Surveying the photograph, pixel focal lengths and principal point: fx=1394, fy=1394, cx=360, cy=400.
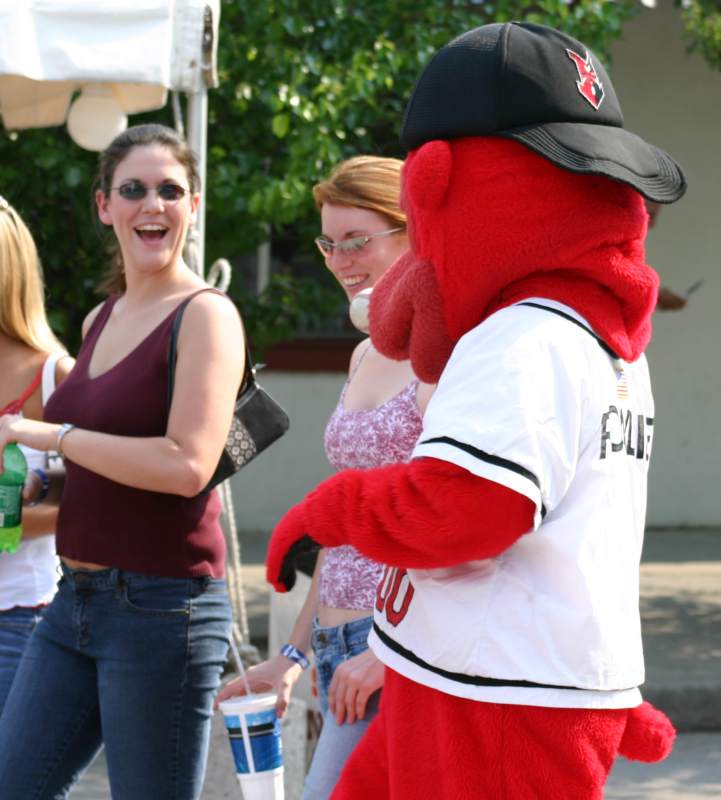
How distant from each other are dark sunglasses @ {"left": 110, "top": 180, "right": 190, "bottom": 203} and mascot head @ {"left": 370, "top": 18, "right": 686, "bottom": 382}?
3.76 ft

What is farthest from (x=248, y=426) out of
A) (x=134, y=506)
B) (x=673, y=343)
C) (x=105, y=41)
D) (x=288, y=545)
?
(x=673, y=343)

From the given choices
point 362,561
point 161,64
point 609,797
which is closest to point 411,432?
point 362,561

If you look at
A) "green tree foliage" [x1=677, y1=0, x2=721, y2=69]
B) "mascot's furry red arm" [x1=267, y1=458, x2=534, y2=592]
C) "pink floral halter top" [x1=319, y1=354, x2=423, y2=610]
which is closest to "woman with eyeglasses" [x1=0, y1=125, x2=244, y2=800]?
"pink floral halter top" [x1=319, y1=354, x2=423, y2=610]

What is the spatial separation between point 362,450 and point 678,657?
181 inches

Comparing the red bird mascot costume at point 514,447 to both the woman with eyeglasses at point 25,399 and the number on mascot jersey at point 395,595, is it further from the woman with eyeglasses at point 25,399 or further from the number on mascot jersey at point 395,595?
the woman with eyeglasses at point 25,399

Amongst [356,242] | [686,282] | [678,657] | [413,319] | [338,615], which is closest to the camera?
[413,319]

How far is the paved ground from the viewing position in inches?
210

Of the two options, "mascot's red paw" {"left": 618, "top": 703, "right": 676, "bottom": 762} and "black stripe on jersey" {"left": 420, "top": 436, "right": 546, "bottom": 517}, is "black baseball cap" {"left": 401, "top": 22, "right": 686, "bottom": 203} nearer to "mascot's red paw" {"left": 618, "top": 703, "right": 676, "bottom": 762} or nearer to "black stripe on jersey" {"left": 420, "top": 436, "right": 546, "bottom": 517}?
"black stripe on jersey" {"left": 420, "top": 436, "right": 546, "bottom": 517}

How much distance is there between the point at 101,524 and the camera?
9.00 feet

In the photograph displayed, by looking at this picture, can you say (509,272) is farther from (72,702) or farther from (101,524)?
(72,702)

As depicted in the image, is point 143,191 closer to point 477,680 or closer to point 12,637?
point 12,637

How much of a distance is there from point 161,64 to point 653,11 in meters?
7.45

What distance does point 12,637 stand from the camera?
3223 millimetres

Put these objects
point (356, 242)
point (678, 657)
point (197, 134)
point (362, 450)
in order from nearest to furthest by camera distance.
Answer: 1. point (362, 450)
2. point (356, 242)
3. point (197, 134)
4. point (678, 657)
